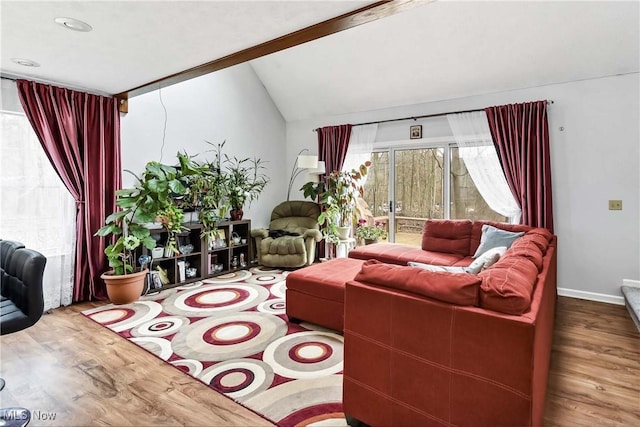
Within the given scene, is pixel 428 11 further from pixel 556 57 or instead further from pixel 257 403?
pixel 257 403

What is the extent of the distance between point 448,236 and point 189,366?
321cm

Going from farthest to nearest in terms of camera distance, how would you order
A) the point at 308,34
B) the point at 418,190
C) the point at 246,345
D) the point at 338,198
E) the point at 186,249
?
A: the point at 338,198, the point at 418,190, the point at 186,249, the point at 246,345, the point at 308,34

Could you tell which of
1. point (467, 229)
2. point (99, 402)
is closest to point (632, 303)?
point (467, 229)

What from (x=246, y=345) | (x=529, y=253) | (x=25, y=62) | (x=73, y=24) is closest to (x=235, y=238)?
(x=246, y=345)

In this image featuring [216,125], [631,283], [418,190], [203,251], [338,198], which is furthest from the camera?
[338,198]

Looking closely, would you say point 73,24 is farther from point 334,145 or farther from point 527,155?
point 527,155

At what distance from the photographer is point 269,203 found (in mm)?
6184

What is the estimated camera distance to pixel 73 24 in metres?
2.25

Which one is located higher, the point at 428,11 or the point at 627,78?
the point at 428,11

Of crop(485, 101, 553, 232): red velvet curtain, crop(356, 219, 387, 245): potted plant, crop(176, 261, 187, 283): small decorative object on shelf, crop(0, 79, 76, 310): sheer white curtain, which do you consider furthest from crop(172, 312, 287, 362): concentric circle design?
crop(485, 101, 553, 232): red velvet curtain

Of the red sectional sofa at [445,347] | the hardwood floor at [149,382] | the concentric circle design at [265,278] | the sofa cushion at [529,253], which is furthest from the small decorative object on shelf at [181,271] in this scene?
the sofa cushion at [529,253]

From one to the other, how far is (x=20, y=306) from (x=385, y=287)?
216 cm

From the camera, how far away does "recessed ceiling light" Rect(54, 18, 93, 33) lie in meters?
2.19

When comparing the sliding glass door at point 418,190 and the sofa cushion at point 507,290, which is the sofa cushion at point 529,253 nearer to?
the sofa cushion at point 507,290
